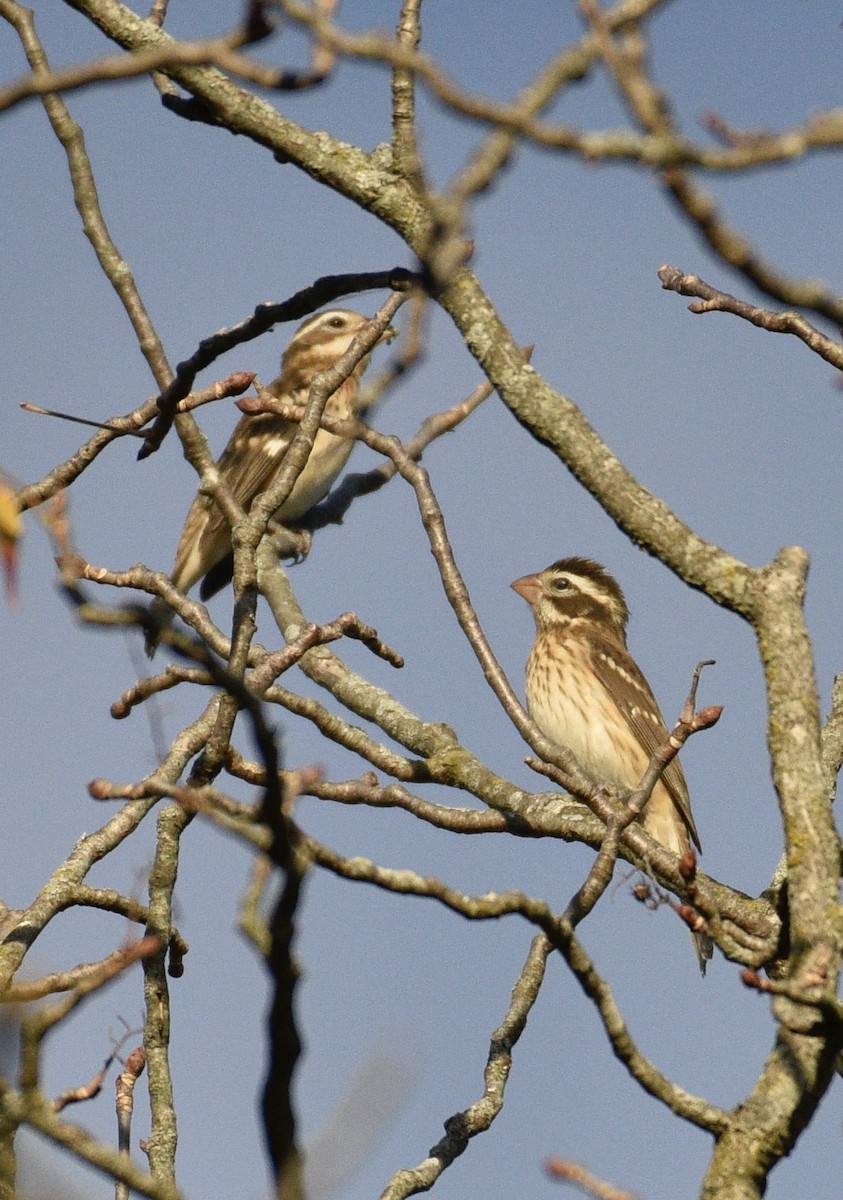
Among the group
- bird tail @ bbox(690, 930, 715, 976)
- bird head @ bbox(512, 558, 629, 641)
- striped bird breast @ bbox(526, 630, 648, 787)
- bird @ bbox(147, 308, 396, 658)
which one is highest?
bird @ bbox(147, 308, 396, 658)

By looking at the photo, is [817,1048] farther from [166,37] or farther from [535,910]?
[166,37]

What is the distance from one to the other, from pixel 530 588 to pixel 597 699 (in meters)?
1.41

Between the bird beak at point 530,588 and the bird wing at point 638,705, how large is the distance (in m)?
0.78

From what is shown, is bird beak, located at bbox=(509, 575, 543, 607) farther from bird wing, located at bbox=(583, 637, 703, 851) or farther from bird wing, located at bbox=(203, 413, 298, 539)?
bird wing, located at bbox=(203, 413, 298, 539)

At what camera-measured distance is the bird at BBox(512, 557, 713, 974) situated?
1031 centimetres

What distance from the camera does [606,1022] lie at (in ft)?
11.1

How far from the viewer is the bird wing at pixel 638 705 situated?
10.2m

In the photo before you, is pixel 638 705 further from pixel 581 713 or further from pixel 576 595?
pixel 576 595

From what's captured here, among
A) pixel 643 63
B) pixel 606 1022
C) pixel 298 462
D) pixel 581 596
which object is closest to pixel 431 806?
pixel 298 462

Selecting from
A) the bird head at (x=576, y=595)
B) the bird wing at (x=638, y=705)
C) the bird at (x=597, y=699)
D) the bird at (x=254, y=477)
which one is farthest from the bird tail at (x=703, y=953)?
the bird at (x=254, y=477)

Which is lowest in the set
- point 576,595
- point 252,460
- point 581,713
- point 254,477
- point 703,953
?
point 703,953

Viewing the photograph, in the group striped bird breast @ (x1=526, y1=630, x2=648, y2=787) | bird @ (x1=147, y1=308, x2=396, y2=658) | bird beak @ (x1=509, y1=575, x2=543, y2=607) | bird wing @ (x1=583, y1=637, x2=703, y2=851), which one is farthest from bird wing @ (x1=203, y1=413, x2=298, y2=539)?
bird wing @ (x1=583, y1=637, x2=703, y2=851)

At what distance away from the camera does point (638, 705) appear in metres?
10.7

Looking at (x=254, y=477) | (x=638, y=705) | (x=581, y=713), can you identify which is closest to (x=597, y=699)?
(x=581, y=713)
